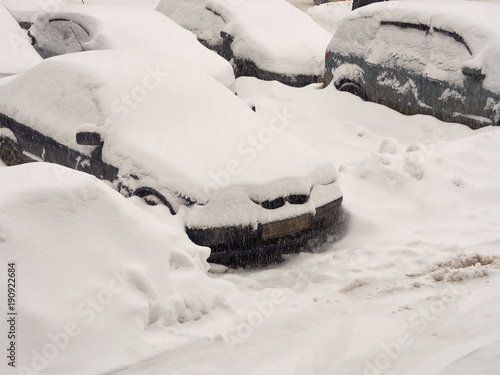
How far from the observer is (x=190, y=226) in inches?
188

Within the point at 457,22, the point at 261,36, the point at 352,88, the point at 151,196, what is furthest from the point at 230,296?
the point at 261,36

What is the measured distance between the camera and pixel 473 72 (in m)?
7.67

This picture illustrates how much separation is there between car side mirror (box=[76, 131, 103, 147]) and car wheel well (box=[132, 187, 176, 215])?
25.4 inches

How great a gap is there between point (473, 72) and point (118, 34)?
16.7ft

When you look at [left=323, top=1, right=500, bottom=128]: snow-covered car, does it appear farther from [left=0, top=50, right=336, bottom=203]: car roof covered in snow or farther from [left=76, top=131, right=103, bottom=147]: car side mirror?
[left=76, top=131, right=103, bottom=147]: car side mirror

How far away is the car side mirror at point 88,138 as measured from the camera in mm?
5215

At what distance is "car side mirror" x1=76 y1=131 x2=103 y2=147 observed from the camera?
5.21 metres

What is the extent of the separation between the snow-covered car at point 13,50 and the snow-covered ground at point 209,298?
167 inches

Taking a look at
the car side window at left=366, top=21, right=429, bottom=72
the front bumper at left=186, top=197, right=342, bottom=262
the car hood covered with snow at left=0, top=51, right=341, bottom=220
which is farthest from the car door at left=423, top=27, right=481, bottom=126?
the front bumper at left=186, top=197, right=342, bottom=262

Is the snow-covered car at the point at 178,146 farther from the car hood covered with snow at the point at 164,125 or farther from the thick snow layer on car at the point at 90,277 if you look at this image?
the thick snow layer on car at the point at 90,277

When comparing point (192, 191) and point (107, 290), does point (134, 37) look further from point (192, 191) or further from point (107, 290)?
point (107, 290)

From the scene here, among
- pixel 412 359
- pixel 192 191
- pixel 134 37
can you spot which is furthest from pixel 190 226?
pixel 134 37

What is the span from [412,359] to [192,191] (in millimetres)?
2198

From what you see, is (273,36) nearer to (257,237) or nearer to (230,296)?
Result: (257,237)
